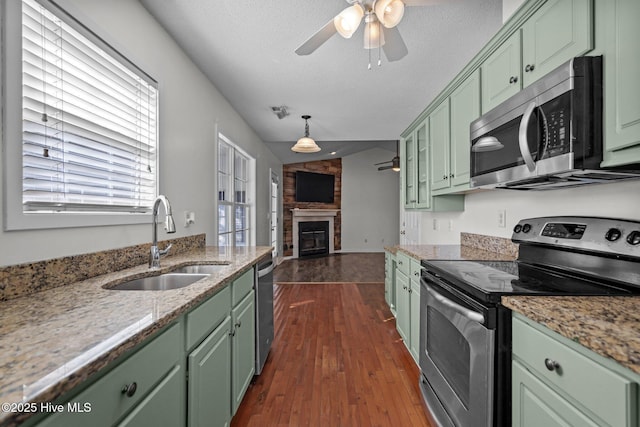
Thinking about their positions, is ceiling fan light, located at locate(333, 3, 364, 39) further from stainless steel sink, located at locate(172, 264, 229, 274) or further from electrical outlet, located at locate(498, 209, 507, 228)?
electrical outlet, located at locate(498, 209, 507, 228)

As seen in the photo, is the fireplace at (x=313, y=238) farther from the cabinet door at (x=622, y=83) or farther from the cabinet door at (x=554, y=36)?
the cabinet door at (x=622, y=83)

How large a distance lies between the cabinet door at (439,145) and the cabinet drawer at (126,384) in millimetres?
2143

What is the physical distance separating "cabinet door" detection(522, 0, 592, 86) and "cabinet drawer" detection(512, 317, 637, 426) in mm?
1081

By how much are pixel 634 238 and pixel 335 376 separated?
1.83 meters

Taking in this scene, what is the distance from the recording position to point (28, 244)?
1066 millimetres

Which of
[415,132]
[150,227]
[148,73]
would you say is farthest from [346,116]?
[150,227]

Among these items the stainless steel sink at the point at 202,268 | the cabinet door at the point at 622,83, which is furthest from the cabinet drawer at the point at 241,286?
the cabinet door at the point at 622,83

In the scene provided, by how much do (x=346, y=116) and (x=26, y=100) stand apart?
3.26m

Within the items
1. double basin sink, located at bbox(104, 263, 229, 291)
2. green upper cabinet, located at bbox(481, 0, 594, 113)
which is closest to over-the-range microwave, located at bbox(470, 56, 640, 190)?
green upper cabinet, located at bbox(481, 0, 594, 113)

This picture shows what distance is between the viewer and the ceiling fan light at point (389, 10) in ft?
4.56

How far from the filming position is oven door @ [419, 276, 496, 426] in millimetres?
1093

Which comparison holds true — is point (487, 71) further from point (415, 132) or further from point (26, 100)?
point (26, 100)

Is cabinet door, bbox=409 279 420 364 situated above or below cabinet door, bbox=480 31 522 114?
below

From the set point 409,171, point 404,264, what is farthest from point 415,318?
point 409,171
